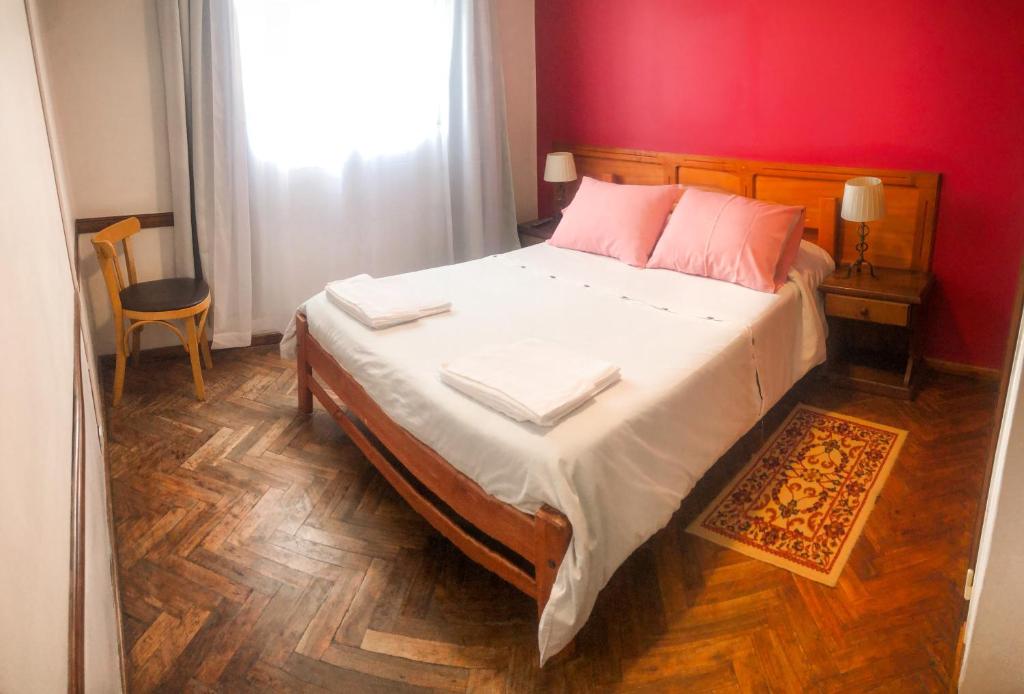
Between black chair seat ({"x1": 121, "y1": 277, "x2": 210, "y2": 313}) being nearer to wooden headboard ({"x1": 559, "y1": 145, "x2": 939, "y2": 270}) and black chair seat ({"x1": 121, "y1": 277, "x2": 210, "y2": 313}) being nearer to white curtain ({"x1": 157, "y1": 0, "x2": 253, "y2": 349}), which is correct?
white curtain ({"x1": 157, "y1": 0, "x2": 253, "y2": 349})

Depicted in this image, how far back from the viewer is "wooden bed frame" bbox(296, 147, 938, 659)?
6.57ft

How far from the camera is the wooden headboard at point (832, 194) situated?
330 centimetres

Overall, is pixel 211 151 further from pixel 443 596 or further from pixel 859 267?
pixel 859 267

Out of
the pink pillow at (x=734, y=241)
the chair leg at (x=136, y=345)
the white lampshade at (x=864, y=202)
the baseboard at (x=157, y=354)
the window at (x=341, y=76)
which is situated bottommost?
the baseboard at (x=157, y=354)

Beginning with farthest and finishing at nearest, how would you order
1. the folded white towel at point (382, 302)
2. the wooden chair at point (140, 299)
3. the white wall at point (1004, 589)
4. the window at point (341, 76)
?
the window at point (341, 76), the wooden chair at point (140, 299), the folded white towel at point (382, 302), the white wall at point (1004, 589)

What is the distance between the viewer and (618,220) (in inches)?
142

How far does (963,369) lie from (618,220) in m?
1.72

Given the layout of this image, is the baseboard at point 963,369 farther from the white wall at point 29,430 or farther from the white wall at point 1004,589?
the white wall at point 29,430

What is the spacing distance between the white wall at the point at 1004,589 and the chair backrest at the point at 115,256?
10.5 ft

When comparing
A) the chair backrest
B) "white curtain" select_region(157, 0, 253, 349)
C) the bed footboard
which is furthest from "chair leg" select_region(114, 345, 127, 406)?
the bed footboard

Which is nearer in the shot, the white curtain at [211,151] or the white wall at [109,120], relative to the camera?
the white wall at [109,120]

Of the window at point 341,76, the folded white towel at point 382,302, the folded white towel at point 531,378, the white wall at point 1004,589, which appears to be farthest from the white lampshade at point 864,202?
the window at point 341,76

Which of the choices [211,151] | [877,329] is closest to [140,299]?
[211,151]

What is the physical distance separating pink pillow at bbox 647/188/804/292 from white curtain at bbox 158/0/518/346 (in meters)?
1.55
